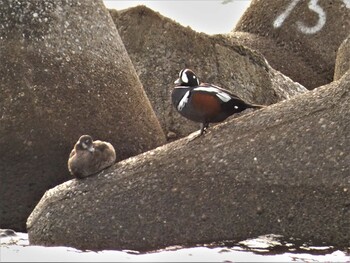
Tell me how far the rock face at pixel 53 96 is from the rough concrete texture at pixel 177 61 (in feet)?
7.12

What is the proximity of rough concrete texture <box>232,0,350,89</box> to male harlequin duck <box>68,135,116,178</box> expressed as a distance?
19.7 feet

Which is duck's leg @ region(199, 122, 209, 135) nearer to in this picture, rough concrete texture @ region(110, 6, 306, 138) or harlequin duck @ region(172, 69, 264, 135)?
harlequin duck @ region(172, 69, 264, 135)

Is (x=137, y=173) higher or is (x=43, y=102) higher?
(x=43, y=102)

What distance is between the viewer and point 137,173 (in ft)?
26.9

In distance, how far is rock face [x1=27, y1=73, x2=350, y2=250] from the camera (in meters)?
7.70

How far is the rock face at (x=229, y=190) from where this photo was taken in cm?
770

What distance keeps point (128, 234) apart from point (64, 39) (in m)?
2.01

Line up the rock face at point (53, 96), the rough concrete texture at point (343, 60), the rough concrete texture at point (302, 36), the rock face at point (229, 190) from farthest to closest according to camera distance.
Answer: the rough concrete texture at point (302, 36) < the rough concrete texture at point (343, 60) < the rock face at point (53, 96) < the rock face at point (229, 190)

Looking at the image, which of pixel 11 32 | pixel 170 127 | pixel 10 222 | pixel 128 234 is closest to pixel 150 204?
pixel 128 234

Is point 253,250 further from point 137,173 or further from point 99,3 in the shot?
point 99,3

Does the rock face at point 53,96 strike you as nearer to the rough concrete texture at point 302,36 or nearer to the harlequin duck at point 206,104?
the harlequin duck at point 206,104

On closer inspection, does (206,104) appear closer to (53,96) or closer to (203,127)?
(203,127)

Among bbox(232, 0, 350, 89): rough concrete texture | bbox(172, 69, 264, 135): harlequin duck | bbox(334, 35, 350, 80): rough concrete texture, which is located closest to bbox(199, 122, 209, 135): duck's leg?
bbox(172, 69, 264, 135): harlequin duck

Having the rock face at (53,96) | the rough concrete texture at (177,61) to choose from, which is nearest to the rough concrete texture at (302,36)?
the rough concrete texture at (177,61)
